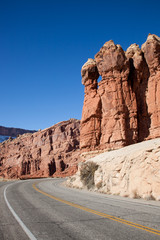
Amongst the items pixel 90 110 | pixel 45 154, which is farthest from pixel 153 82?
pixel 45 154

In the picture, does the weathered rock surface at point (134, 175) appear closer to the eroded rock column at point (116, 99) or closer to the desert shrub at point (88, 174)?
the desert shrub at point (88, 174)

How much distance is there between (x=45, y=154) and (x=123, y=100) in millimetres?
70103

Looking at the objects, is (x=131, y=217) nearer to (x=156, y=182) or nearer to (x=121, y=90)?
(x=156, y=182)

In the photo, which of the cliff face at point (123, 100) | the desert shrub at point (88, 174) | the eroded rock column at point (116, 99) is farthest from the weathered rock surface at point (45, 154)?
the desert shrub at point (88, 174)

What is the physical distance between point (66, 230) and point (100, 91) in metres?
34.8

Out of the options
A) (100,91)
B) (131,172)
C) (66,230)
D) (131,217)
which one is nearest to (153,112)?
(100,91)

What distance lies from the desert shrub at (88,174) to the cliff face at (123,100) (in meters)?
13.3

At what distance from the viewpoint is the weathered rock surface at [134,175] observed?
12.6 metres

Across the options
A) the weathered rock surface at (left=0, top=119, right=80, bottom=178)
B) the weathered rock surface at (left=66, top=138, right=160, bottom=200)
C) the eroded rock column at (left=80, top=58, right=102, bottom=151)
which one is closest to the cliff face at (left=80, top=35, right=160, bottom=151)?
the eroded rock column at (left=80, top=58, right=102, bottom=151)

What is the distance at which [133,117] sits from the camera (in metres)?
35.7

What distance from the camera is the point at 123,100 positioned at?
3638 centimetres

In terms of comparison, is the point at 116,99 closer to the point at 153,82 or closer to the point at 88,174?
the point at 153,82

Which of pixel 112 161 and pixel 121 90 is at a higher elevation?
pixel 121 90

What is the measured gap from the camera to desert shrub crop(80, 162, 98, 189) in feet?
64.0
